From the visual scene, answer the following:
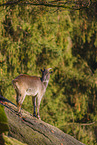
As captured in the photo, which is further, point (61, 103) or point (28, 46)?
point (61, 103)

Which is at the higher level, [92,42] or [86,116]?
[92,42]

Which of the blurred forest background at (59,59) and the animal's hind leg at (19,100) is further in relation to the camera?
the blurred forest background at (59,59)

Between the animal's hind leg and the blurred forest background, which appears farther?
the blurred forest background

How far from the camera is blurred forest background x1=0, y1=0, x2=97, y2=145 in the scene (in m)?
10.3

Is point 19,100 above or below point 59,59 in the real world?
below

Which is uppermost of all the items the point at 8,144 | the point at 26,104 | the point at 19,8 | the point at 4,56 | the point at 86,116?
the point at 19,8

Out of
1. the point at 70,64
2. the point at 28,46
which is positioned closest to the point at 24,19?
the point at 28,46

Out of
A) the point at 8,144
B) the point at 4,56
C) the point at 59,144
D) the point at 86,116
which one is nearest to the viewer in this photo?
the point at 8,144

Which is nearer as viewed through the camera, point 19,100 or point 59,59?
point 19,100

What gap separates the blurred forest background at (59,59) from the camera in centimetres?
1034

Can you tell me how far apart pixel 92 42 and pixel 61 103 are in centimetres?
322

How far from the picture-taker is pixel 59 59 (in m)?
11.5

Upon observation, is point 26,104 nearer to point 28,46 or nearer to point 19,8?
point 28,46

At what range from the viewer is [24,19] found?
10523 millimetres
